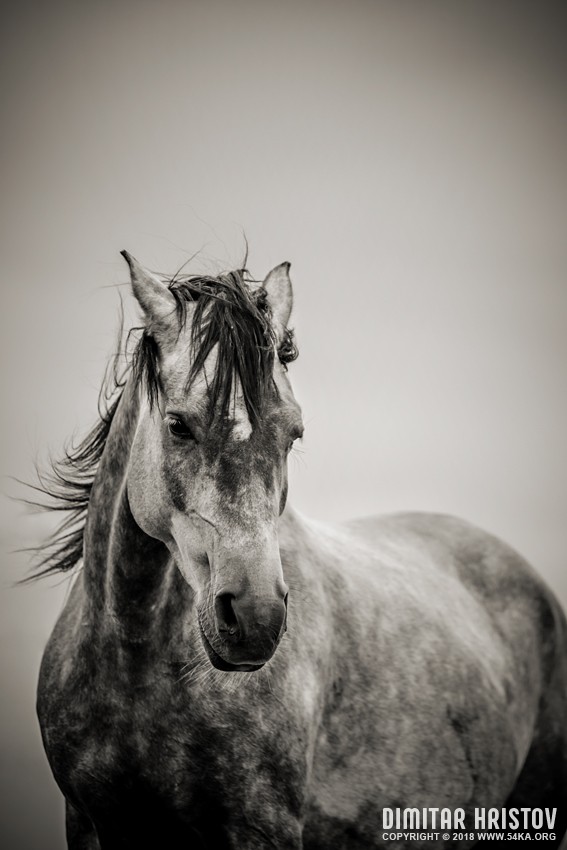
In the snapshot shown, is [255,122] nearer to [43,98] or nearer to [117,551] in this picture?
[43,98]

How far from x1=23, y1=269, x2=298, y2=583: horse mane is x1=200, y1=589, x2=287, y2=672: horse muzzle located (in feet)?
2.08

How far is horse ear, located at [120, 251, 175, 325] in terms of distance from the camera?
9.44 ft

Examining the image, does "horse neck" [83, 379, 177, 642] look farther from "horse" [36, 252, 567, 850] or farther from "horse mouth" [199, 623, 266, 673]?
"horse mouth" [199, 623, 266, 673]

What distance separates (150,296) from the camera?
289 centimetres

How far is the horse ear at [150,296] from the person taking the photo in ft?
9.44

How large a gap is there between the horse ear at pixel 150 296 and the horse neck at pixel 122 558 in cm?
41

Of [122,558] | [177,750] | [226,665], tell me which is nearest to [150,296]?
[122,558]

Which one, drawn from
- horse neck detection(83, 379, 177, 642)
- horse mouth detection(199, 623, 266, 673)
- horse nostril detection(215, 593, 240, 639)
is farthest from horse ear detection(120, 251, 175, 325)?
horse mouth detection(199, 623, 266, 673)

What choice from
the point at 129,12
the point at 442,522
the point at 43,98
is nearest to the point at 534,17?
the point at 129,12

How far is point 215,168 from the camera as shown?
291ft

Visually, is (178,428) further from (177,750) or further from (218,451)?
(177,750)

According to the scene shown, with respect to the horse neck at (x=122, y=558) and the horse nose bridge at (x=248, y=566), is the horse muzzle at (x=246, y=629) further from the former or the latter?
the horse neck at (x=122, y=558)

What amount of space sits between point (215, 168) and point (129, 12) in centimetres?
10481

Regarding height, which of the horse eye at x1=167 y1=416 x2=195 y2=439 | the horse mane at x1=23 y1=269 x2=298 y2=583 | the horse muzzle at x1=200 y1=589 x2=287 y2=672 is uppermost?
the horse mane at x1=23 y1=269 x2=298 y2=583
